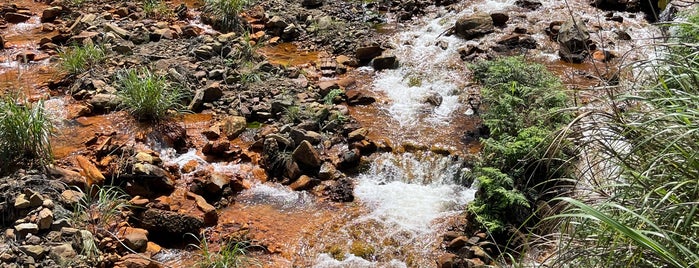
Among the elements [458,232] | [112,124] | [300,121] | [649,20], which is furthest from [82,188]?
[649,20]

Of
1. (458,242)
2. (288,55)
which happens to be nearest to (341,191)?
(458,242)

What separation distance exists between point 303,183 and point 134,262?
1.95 meters

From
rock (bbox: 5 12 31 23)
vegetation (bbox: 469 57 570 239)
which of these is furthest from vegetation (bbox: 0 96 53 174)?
rock (bbox: 5 12 31 23)

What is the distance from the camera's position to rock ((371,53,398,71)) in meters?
8.30

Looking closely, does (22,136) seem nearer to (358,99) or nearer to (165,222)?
(165,222)

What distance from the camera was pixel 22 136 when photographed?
15.9 ft

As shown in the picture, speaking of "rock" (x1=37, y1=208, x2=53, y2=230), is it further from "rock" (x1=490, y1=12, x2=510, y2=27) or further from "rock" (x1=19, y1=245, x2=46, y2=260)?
"rock" (x1=490, y1=12, x2=510, y2=27)

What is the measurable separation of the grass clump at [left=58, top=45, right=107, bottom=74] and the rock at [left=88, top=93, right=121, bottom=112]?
2.95ft

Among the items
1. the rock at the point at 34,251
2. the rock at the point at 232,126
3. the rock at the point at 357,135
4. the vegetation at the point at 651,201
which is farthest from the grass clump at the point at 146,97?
the vegetation at the point at 651,201

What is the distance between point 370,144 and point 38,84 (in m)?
4.25

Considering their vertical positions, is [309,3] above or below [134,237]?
below

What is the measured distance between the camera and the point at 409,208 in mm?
5648

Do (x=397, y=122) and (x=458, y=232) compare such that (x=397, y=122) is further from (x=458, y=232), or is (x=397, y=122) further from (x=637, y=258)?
(x=637, y=258)

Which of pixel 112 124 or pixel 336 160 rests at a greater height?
pixel 112 124
